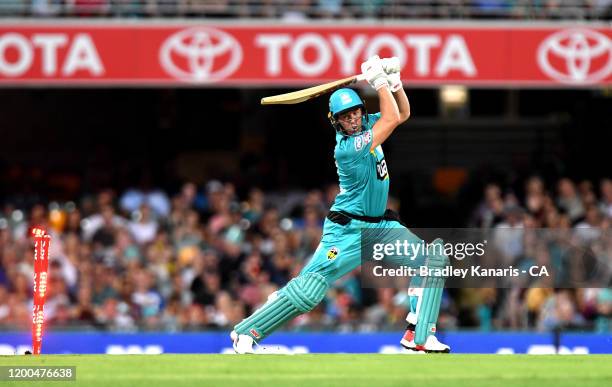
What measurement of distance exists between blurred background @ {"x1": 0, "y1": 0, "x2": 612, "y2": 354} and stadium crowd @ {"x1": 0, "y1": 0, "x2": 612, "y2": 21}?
0.03 meters

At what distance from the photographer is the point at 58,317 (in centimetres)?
1600

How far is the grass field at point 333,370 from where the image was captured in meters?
8.27

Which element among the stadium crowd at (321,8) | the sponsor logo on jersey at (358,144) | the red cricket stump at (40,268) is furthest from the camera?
the stadium crowd at (321,8)

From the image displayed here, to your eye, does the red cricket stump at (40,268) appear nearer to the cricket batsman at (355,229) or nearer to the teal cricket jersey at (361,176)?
the cricket batsman at (355,229)

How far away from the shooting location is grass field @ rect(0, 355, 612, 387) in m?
8.27

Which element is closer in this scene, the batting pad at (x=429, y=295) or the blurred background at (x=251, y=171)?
the batting pad at (x=429, y=295)

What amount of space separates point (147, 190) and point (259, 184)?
175 centimetres

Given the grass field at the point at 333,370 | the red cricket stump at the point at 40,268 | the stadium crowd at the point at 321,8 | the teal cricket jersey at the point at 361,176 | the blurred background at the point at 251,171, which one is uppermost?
the stadium crowd at the point at 321,8

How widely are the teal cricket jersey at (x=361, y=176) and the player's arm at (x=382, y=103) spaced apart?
0.21 feet

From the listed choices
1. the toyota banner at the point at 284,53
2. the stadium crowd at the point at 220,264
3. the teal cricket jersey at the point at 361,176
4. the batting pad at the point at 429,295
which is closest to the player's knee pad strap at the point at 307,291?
the teal cricket jersey at the point at 361,176

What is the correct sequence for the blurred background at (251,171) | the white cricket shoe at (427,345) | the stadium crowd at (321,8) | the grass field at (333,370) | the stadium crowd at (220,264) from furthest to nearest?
the stadium crowd at (321,8)
the blurred background at (251,171)
the stadium crowd at (220,264)
the white cricket shoe at (427,345)
the grass field at (333,370)

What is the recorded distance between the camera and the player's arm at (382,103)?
9.74m

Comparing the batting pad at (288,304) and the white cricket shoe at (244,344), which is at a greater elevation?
the batting pad at (288,304)

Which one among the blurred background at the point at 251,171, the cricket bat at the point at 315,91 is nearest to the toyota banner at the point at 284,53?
the blurred background at the point at 251,171
